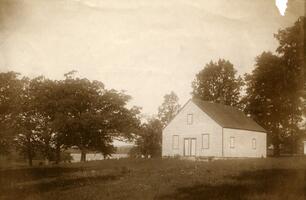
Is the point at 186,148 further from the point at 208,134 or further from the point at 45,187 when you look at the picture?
the point at 45,187

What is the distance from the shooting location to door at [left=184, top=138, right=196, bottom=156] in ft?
113

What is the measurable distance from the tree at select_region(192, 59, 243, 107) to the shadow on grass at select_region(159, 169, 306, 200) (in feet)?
113

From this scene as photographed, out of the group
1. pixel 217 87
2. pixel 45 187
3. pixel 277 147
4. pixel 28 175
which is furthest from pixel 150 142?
pixel 45 187

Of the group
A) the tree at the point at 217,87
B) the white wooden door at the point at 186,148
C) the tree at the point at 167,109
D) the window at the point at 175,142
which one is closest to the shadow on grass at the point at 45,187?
the white wooden door at the point at 186,148

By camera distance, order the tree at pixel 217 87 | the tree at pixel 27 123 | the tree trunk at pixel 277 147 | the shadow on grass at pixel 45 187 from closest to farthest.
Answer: the shadow on grass at pixel 45 187
the tree at pixel 27 123
the tree trunk at pixel 277 147
the tree at pixel 217 87

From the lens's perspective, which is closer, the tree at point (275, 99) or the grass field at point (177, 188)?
the grass field at point (177, 188)

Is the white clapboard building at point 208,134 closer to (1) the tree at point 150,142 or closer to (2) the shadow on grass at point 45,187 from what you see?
(1) the tree at point 150,142

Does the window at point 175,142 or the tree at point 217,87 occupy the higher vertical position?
the tree at point 217,87

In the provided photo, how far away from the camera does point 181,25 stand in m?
14.2

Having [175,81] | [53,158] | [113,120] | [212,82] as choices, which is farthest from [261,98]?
[175,81]

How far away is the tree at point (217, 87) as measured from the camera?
157 ft

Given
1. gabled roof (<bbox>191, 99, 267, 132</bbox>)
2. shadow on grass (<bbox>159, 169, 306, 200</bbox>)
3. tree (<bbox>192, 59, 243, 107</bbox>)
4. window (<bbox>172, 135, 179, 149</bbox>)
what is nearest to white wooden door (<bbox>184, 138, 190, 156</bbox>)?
window (<bbox>172, 135, 179, 149</bbox>)

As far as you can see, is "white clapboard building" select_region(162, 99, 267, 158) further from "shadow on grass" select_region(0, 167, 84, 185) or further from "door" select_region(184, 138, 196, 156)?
"shadow on grass" select_region(0, 167, 84, 185)

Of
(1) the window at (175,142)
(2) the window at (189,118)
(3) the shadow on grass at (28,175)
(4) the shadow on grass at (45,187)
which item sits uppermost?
(2) the window at (189,118)
